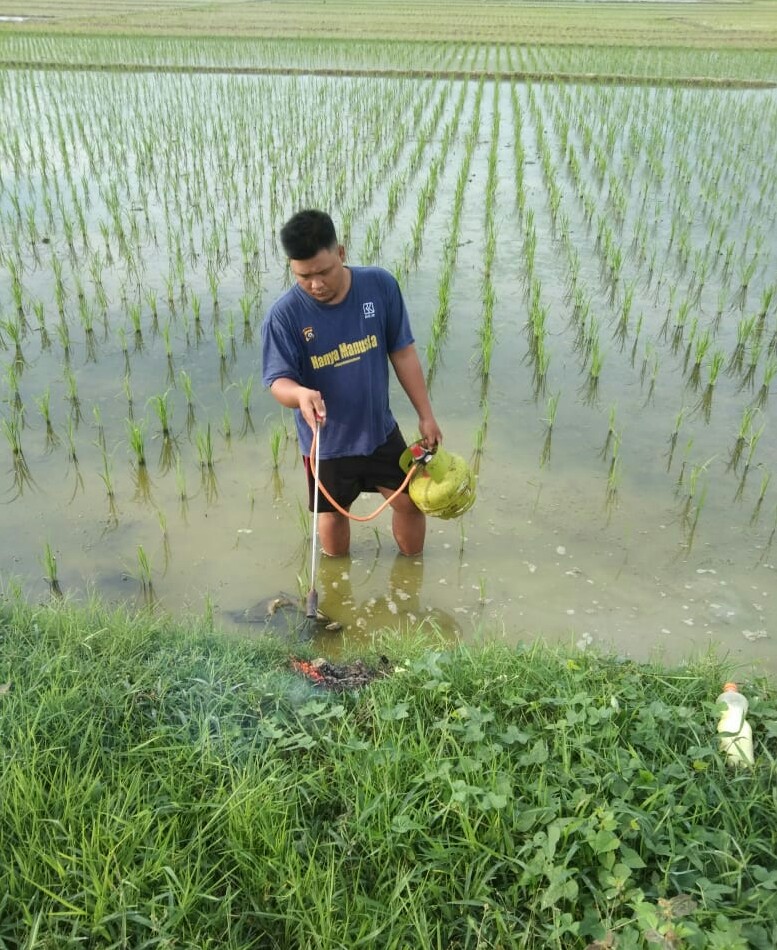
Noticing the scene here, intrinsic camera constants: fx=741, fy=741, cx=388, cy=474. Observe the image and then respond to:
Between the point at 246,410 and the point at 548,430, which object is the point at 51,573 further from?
the point at 548,430

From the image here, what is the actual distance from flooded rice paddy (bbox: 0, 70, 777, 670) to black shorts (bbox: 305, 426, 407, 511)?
1.38 feet

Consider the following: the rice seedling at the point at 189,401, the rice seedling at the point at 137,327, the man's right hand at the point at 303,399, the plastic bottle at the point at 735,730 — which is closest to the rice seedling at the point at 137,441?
the rice seedling at the point at 189,401

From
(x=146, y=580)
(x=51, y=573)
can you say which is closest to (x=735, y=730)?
(x=146, y=580)

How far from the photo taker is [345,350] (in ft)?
8.39

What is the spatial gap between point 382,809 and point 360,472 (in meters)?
1.40

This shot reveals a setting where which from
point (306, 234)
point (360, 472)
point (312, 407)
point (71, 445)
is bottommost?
point (71, 445)

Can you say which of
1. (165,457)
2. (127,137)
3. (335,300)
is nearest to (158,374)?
(165,457)

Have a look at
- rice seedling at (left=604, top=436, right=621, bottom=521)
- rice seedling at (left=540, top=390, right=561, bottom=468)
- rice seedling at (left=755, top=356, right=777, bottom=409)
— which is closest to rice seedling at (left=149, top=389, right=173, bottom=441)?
rice seedling at (left=540, top=390, right=561, bottom=468)

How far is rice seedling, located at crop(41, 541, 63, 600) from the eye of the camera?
2846 mm

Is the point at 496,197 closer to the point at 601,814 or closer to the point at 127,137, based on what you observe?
the point at 127,137

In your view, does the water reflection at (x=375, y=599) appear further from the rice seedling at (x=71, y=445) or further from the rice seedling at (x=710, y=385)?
the rice seedling at (x=710, y=385)

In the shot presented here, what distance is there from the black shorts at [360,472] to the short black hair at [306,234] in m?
0.81

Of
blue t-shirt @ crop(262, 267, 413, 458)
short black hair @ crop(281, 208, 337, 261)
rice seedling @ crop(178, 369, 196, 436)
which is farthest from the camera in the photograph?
rice seedling @ crop(178, 369, 196, 436)

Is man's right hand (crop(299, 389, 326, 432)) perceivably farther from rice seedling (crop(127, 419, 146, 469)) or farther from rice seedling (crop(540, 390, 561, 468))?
rice seedling (crop(540, 390, 561, 468))
